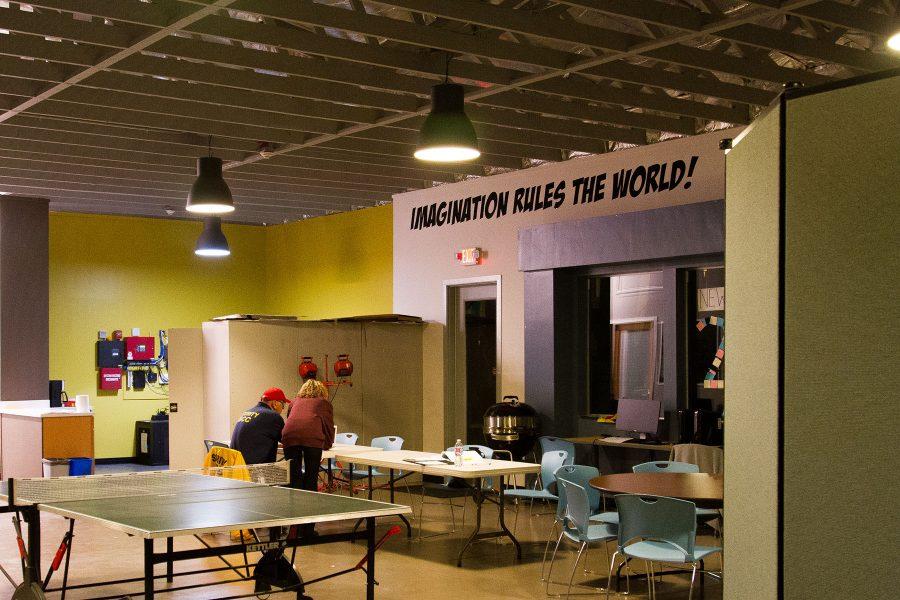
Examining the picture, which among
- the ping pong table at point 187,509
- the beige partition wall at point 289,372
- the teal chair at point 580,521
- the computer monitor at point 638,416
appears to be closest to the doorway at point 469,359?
the beige partition wall at point 289,372

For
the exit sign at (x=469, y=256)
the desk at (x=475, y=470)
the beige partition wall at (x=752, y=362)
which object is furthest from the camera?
the exit sign at (x=469, y=256)

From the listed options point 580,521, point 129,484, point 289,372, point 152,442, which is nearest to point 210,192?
point 129,484

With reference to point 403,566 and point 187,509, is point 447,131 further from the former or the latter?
point 403,566

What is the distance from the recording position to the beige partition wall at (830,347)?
2877 millimetres

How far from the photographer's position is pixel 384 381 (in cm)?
1285

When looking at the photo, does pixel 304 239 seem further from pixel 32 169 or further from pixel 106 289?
pixel 32 169

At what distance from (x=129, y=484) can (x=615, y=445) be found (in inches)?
190

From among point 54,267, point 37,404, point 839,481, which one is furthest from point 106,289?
point 839,481

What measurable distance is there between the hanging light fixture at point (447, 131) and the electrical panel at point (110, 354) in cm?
1013

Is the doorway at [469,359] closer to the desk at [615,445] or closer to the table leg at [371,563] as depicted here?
the desk at [615,445]

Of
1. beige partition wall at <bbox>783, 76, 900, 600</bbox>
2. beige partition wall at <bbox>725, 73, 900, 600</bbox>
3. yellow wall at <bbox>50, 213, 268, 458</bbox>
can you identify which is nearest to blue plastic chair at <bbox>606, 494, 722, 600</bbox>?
beige partition wall at <bbox>725, 73, 900, 600</bbox>

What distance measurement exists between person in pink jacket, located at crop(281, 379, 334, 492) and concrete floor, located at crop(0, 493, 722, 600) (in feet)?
2.11

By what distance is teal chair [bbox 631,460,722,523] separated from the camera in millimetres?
7629

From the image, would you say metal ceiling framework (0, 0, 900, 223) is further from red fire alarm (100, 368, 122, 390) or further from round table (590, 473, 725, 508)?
red fire alarm (100, 368, 122, 390)
